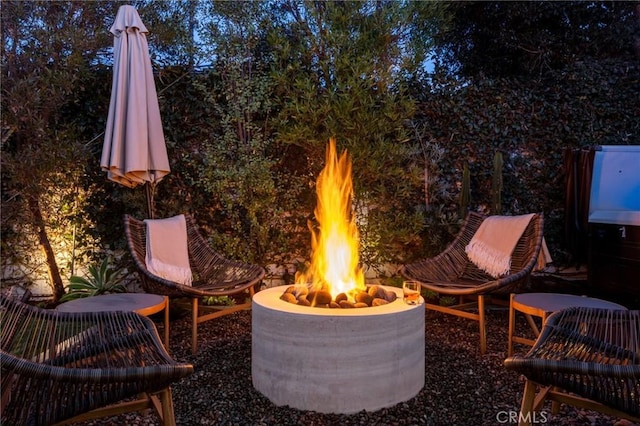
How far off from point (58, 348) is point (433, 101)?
4.04 metres

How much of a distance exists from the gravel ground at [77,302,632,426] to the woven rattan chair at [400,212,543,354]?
0.82ft

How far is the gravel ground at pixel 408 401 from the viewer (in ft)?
7.25

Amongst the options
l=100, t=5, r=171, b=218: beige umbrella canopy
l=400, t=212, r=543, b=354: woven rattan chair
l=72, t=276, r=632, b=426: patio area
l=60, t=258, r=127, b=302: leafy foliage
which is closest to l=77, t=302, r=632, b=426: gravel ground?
l=72, t=276, r=632, b=426: patio area

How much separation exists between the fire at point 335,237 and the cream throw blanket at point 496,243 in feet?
3.08

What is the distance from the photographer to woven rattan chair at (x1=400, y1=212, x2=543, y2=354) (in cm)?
316

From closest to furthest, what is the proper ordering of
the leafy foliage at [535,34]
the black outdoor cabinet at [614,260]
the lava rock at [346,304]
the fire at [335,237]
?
the lava rock at [346,304] → the fire at [335,237] → the black outdoor cabinet at [614,260] → the leafy foliage at [535,34]

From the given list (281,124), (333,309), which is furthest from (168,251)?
(333,309)

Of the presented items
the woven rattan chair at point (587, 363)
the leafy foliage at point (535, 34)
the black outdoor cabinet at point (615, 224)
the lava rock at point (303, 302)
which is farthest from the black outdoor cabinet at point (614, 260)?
the leafy foliage at point (535, 34)

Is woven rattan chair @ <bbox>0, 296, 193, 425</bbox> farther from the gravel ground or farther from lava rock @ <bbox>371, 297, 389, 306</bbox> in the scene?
lava rock @ <bbox>371, 297, 389, 306</bbox>

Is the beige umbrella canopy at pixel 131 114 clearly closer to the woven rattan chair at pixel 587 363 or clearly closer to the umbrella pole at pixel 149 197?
the umbrella pole at pixel 149 197

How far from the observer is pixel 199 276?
3.84 meters

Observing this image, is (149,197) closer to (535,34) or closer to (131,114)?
(131,114)

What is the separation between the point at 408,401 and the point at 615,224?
113 inches

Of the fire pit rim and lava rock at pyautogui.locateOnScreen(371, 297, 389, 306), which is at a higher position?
the fire pit rim
